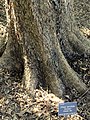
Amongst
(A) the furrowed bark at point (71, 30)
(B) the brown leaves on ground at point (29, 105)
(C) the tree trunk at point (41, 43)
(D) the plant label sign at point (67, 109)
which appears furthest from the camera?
(A) the furrowed bark at point (71, 30)

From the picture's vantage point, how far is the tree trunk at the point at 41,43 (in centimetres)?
287

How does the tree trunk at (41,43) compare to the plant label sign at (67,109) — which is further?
the tree trunk at (41,43)

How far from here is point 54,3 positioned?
302 centimetres

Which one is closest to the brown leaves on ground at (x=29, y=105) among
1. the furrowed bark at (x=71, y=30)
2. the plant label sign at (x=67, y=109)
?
the plant label sign at (x=67, y=109)

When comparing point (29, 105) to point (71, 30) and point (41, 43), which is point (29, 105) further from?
point (71, 30)

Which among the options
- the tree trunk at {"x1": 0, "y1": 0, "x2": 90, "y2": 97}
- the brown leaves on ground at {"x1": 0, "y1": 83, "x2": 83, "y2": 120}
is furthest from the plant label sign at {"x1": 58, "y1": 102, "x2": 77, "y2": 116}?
the tree trunk at {"x1": 0, "y1": 0, "x2": 90, "y2": 97}

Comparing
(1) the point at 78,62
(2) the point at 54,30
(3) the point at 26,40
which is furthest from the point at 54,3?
(1) the point at 78,62

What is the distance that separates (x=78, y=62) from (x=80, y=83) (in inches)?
16.8

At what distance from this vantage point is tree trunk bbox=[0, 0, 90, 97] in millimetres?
2869

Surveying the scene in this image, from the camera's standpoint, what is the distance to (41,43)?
2.95 metres

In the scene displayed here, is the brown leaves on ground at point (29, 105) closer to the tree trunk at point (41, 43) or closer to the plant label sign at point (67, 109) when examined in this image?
the tree trunk at point (41, 43)

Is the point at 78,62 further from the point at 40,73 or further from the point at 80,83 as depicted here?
the point at 40,73

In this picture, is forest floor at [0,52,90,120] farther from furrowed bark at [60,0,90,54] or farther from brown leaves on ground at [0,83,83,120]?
furrowed bark at [60,0,90,54]

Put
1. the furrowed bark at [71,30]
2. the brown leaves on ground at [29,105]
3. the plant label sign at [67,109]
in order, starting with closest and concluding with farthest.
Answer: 1. the plant label sign at [67,109]
2. the brown leaves on ground at [29,105]
3. the furrowed bark at [71,30]
